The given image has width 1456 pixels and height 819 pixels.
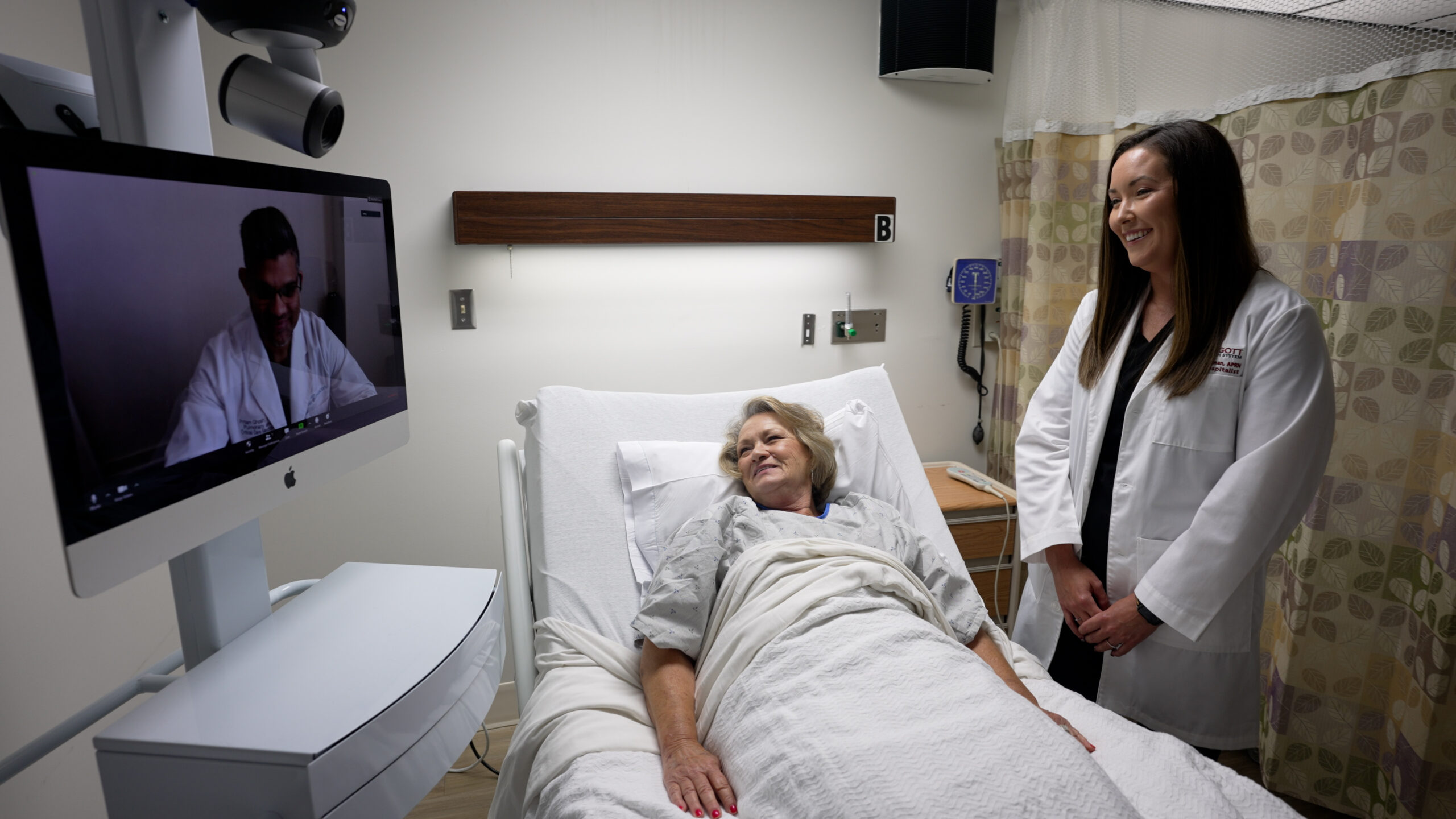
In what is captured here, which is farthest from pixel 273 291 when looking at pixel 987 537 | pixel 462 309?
pixel 987 537

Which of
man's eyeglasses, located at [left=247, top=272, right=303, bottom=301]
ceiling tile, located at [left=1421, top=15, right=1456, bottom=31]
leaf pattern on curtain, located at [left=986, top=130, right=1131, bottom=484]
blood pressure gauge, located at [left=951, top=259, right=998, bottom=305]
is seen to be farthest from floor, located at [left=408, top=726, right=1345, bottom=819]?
ceiling tile, located at [left=1421, top=15, right=1456, bottom=31]

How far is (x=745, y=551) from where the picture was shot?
151 cm

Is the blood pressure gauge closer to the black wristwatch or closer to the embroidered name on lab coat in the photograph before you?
the embroidered name on lab coat

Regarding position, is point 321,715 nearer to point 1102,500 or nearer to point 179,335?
point 179,335

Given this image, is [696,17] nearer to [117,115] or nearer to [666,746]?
[117,115]

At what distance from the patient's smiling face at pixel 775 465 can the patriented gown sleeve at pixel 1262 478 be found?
0.71 m

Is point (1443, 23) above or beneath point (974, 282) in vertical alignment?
above

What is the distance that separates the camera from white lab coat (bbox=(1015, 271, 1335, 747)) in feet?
4.52

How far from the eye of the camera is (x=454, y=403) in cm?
224

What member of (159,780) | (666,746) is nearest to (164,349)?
(159,780)

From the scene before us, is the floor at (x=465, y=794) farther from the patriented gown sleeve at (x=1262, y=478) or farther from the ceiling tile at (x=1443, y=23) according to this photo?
the ceiling tile at (x=1443, y=23)

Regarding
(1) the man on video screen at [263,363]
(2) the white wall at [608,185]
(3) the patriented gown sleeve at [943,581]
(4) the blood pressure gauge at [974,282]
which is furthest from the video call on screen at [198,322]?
(4) the blood pressure gauge at [974,282]

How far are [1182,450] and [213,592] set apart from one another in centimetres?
160

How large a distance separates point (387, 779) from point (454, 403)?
142cm
